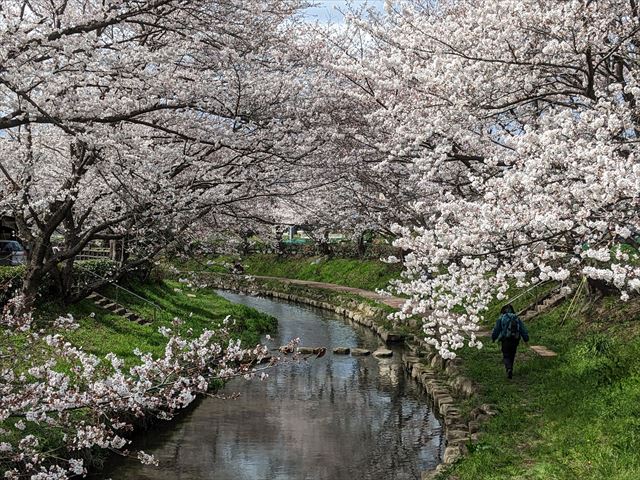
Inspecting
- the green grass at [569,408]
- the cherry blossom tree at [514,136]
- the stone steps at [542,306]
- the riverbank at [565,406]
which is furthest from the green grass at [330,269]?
the cherry blossom tree at [514,136]

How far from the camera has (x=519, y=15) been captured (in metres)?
9.45

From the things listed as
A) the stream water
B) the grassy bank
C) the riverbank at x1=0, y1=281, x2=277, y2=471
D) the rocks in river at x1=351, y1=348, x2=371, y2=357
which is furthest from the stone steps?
the grassy bank

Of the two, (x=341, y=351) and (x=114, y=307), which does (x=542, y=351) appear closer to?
(x=341, y=351)

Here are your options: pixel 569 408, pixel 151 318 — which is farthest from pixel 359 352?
pixel 569 408

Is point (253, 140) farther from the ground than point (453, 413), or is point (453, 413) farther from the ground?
point (253, 140)

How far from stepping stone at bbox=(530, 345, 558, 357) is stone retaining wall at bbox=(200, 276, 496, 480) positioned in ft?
5.79

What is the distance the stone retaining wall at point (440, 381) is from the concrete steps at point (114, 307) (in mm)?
7877

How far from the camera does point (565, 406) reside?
9.93 m

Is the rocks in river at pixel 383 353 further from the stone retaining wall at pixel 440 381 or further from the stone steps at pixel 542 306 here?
the stone steps at pixel 542 306

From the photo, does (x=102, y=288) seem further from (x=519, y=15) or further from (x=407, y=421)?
(x=519, y=15)

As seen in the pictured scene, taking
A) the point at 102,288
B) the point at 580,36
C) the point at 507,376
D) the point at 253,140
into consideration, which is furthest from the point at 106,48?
the point at 102,288

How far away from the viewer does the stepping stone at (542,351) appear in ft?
45.2

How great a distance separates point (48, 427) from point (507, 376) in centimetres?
841

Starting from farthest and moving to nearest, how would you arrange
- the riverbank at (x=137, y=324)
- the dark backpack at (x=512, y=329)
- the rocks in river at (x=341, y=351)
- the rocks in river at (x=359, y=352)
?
the rocks in river at (x=341, y=351), the rocks in river at (x=359, y=352), the riverbank at (x=137, y=324), the dark backpack at (x=512, y=329)
